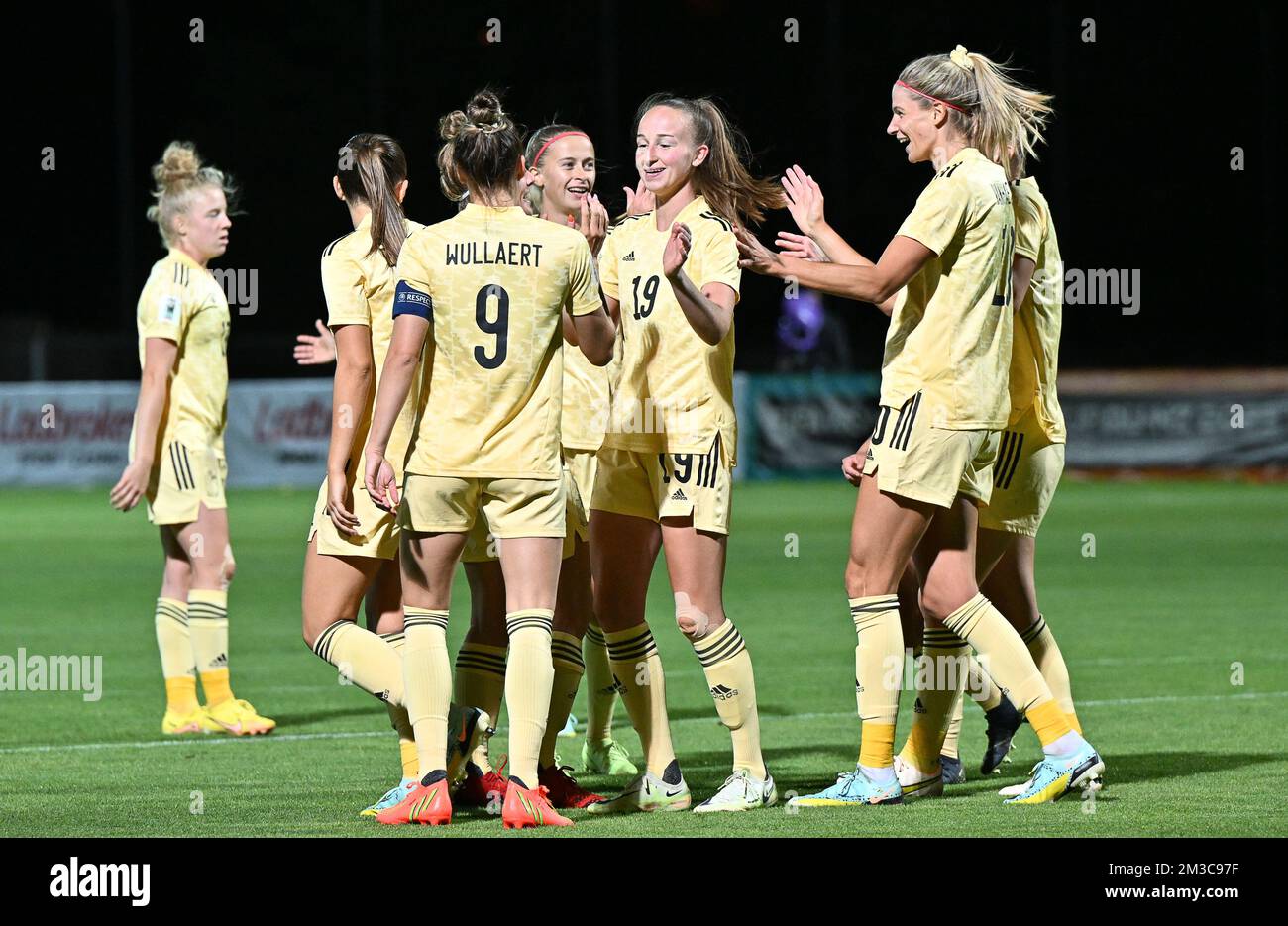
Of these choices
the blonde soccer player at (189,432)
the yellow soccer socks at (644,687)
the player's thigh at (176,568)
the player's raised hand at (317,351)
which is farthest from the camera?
the player's thigh at (176,568)

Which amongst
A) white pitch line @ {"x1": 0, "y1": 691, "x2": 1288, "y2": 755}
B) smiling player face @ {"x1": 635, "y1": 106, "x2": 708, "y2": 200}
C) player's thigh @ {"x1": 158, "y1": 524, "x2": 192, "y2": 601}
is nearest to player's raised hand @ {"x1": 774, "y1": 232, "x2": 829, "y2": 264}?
smiling player face @ {"x1": 635, "y1": 106, "x2": 708, "y2": 200}

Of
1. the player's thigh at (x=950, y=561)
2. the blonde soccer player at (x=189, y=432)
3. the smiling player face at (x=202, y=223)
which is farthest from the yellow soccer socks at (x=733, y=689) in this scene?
the smiling player face at (x=202, y=223)

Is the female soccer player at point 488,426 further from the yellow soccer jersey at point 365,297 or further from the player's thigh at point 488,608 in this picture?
the player's thigh at point 488,608

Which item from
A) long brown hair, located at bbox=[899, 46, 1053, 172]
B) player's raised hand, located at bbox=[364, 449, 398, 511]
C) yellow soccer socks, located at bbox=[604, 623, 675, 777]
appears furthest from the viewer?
yellow soccer socks, located at bbox=[604, 623, 675, 777]

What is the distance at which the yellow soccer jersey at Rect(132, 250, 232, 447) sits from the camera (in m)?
8.17

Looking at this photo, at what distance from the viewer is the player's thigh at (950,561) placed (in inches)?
237

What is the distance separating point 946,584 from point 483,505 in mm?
1543

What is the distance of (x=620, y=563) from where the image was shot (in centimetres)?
616

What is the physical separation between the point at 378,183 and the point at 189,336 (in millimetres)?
2626

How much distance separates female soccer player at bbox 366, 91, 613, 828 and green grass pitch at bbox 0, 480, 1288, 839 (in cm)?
41

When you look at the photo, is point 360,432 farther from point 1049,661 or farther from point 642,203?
point 1049,661

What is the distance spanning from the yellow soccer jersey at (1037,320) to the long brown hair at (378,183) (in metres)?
2.07

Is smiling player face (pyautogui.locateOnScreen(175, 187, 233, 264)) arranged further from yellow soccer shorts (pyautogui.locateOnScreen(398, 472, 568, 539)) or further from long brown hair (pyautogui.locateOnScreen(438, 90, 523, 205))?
yellow soccer shorts (pyautogui.locateOnScreen(398, 472, 568, 539))
